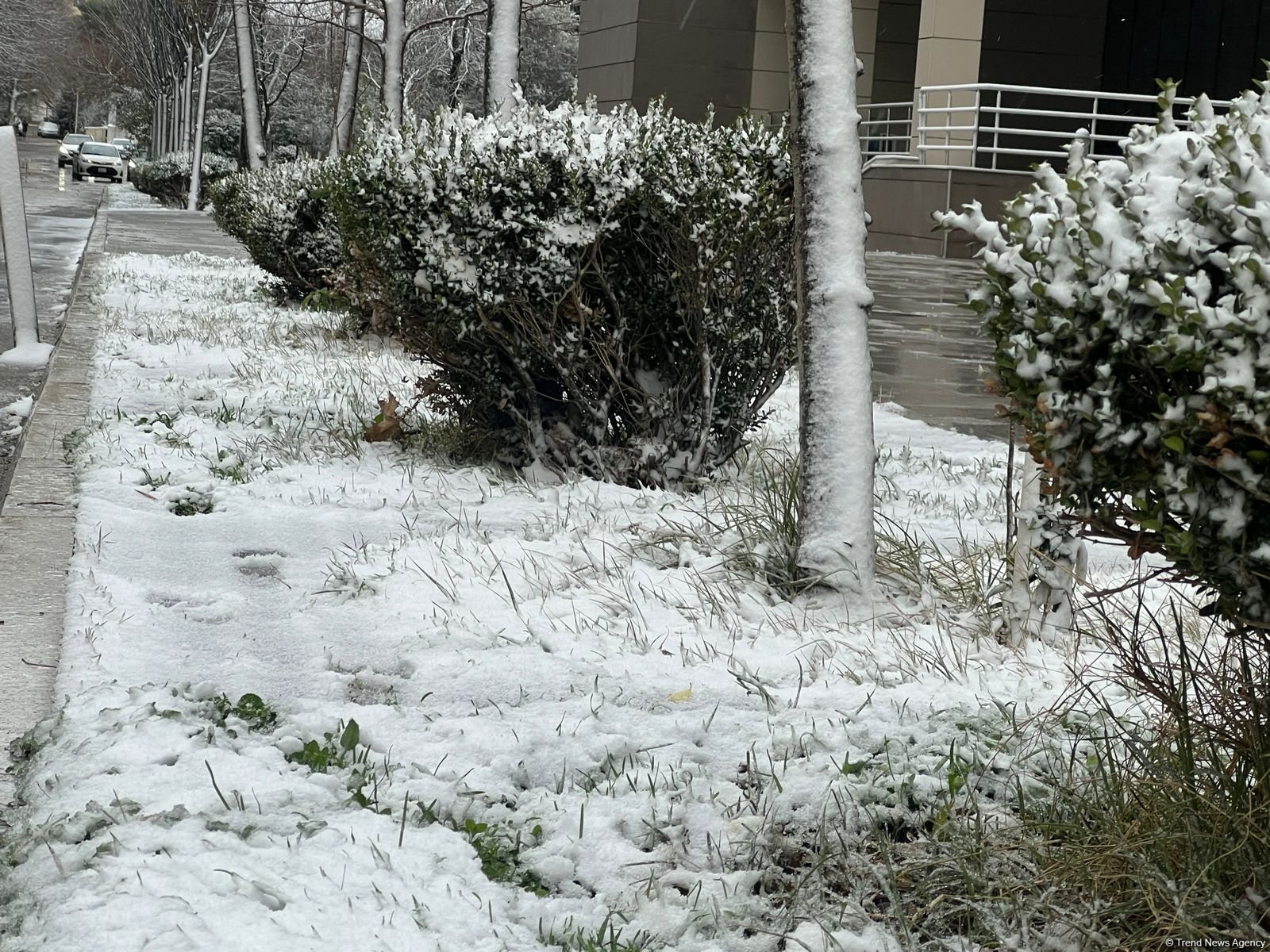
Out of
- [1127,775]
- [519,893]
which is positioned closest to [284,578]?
[519,893]

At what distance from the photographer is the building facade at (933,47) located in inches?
915

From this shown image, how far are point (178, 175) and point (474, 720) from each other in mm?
37247

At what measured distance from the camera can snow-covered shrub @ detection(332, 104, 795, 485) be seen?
5.12m

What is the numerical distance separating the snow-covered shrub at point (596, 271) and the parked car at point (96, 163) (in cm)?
5058

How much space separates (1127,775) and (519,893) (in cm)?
112

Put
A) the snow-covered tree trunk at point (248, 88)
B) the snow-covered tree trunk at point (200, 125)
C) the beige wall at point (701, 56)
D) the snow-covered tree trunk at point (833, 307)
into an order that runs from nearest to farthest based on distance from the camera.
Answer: the snow-covered tree trunk at point (833, 307), the beige wall at point (701, 56), the snow-covered tree trunk at point (248, 88), the snow-covered tree trunk at point (200, 125)

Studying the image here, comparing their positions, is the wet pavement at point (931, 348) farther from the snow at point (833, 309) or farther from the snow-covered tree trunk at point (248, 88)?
the snow-covered tree trunk at point (248, 88)

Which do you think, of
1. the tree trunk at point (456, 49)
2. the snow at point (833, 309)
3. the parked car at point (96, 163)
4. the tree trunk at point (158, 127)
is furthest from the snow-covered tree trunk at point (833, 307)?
the parked car at point (96, 163)

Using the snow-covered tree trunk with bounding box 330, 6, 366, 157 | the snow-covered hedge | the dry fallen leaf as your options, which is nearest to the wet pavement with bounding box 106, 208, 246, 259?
the snow-covered tree trunk with bounding box 330, 6, 366, 157

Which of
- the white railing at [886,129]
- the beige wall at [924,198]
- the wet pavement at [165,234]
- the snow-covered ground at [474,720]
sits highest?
the white railing at [886,129]

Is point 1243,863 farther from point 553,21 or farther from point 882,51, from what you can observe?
point 553,21

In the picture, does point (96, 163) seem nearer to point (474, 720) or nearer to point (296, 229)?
point (296, 229)

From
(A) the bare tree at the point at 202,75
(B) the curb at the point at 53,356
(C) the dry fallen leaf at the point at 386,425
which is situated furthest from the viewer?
(A) the bare tree at the point at 202,75

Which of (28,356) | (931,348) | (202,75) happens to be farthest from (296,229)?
(202,75)
